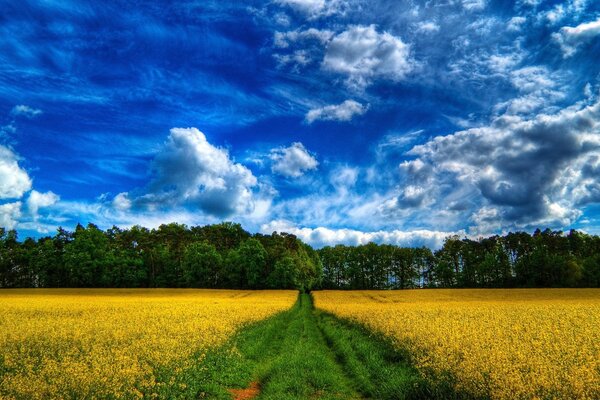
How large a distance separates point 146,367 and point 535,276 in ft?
344

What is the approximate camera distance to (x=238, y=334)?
19.2 metres

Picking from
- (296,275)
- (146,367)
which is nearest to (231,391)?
(146,367)

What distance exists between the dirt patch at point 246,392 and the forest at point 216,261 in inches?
2679

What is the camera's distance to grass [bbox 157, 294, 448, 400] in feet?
35.5

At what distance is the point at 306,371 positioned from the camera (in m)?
13.1

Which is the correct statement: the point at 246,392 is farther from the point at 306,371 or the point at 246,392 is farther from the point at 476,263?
the point at 476,263

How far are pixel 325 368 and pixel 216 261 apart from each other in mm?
75383

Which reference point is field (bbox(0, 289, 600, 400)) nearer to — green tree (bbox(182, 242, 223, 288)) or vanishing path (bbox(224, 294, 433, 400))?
vanishing path (bbox(224, 294, 433, 400))

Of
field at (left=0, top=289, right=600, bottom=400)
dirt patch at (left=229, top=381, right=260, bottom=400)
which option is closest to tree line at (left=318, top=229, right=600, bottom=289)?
field at (left=0, top=289, right=600, bottom=400)

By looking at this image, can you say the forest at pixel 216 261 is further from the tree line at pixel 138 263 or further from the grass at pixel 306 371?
the grass at pixel 306 371

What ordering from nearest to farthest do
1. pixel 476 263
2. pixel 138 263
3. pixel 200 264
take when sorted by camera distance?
pixel 138 263 < pixel 200 264 < pixel 476 263

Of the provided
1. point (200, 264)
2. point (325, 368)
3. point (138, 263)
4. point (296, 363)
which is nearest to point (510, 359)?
point (325, 368)

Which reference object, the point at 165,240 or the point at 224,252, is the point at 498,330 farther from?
the point at 165,240

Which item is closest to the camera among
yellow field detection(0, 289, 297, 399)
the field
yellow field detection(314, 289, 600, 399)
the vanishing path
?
yellow field detection(314, 289, 600, 399)
